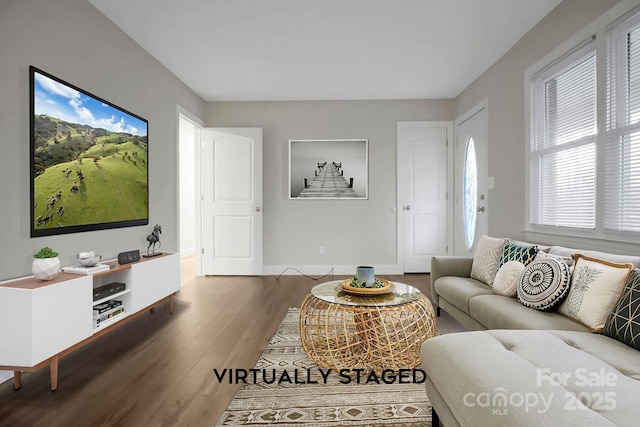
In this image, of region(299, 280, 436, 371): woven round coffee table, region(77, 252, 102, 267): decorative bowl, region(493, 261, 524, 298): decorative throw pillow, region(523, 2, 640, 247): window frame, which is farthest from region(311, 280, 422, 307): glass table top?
region(77, 252, 102, 267): decorative bowl

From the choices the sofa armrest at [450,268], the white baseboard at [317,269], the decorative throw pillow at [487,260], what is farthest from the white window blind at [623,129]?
the white baseboard at [317,269]

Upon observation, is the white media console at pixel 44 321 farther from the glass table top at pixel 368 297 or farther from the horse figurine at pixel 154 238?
the glass table top at pixel 368 297

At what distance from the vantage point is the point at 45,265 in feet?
6.02

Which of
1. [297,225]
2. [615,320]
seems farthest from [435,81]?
[615,320]

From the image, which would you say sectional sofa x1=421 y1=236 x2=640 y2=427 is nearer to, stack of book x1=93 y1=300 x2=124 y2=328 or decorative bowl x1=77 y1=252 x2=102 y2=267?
stack of book x1=93 y1=300 x2=124 y2=328

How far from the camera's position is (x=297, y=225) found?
4801mm

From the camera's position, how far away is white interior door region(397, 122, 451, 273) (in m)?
4.74

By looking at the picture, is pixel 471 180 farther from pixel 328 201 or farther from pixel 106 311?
pixel 106 311

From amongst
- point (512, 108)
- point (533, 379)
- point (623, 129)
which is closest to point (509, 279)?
point (623, 129)

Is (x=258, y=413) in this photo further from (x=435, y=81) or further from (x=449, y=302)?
(x=435, y=81)

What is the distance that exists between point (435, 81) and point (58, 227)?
4046 mm

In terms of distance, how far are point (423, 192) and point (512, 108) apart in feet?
5.74

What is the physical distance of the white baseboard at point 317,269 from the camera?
187 inches

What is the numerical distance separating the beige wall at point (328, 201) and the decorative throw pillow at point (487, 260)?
199cm
